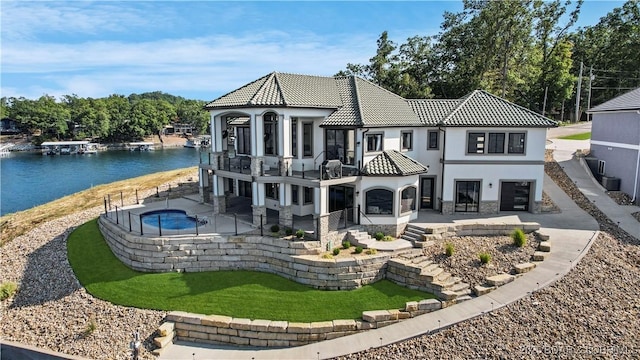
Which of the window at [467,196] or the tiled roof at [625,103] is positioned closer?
the window at [467,196]

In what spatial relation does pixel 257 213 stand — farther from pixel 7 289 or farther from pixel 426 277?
pixel 7 289

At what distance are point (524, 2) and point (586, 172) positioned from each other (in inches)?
703

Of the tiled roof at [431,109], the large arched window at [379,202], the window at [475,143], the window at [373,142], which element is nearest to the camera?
the large arched window at [379,202]

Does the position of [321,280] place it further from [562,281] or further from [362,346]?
[562,281]

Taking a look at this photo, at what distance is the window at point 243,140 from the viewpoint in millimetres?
26000

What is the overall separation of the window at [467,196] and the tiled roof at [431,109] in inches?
160

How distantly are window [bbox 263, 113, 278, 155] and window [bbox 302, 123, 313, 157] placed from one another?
1.66m

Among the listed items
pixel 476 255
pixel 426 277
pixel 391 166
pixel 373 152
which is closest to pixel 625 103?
pixel 476 255

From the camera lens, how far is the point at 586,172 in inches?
1113

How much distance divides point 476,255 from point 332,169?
806cm

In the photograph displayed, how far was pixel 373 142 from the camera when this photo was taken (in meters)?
21.6

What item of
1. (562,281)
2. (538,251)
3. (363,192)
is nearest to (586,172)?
(538,251)

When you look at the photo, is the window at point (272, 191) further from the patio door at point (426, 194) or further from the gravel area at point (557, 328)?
the gravel area at point (557, 328)

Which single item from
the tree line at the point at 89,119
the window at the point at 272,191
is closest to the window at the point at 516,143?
the window at the point at 272,191
